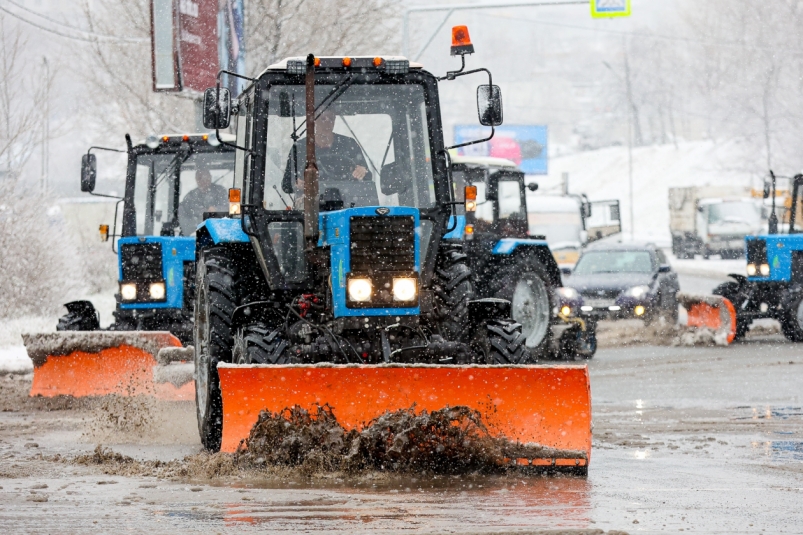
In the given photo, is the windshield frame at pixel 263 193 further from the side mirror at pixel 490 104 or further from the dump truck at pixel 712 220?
the dump truck at pixel 712 220

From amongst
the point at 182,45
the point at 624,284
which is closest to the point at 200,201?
the point at 182,45

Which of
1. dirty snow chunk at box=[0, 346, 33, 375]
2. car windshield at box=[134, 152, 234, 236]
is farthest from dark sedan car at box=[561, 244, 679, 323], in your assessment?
dirty snow chunk at box=[0, 346, 33, 375]

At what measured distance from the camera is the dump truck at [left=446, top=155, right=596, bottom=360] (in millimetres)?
15773

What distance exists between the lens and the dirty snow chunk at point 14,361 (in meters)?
15.2

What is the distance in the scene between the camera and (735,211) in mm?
47875

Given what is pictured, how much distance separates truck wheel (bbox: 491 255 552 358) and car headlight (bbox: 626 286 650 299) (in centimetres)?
358

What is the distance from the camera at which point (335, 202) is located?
332 inches

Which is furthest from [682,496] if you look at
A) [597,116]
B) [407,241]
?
[597,116]

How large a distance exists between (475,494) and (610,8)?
16.4 m

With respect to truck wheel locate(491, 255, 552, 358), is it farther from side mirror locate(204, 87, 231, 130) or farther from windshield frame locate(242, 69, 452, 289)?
side mirror locate(204, 87, 231, 130)

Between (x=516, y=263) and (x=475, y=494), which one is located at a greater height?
(x=516, y=263)

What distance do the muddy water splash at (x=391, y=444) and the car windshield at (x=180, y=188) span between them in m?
5.88

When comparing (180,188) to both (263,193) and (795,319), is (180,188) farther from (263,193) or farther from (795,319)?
(795,319)

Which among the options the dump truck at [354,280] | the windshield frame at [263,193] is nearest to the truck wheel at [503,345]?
the dump truck at [354,280]
